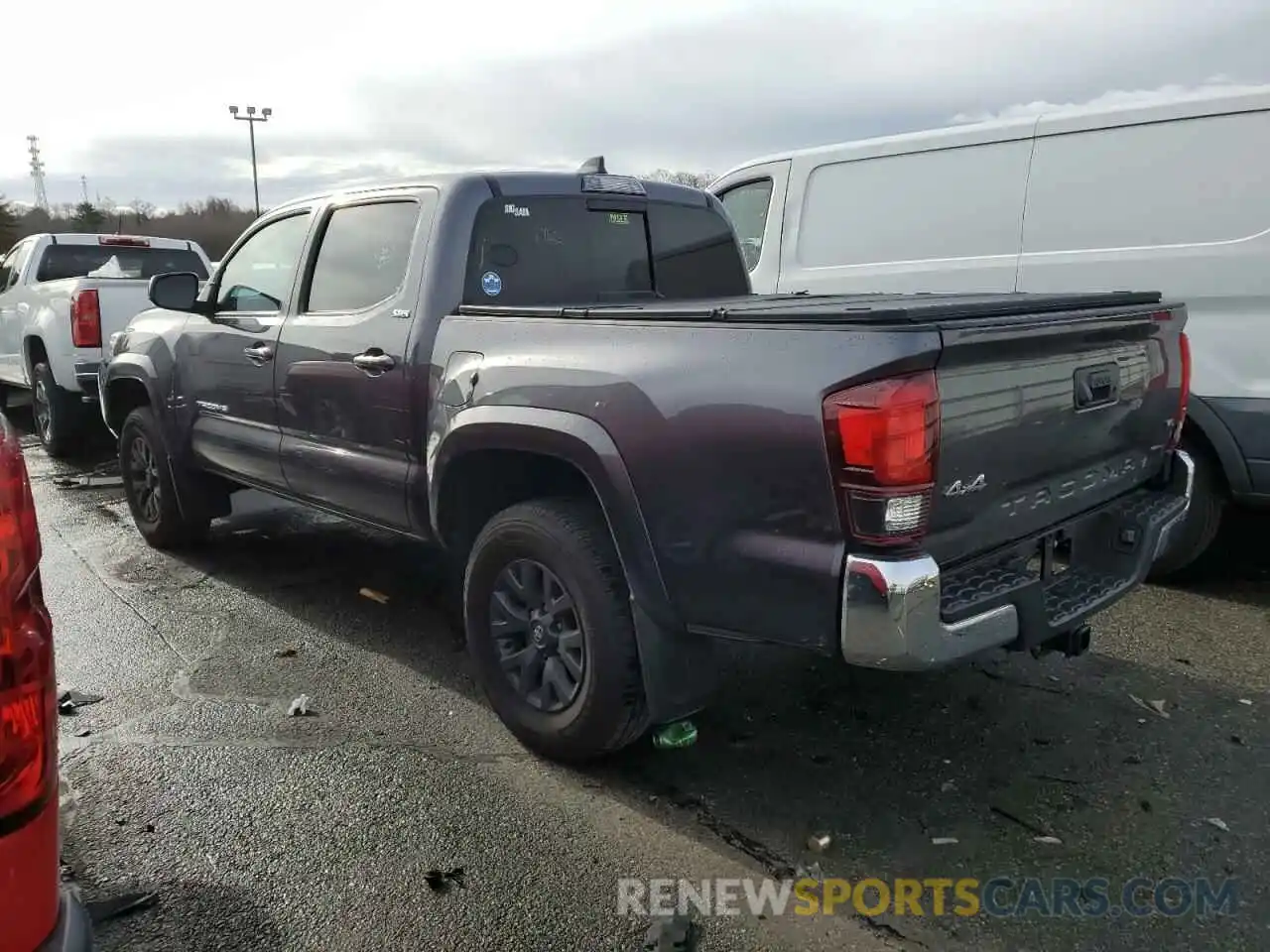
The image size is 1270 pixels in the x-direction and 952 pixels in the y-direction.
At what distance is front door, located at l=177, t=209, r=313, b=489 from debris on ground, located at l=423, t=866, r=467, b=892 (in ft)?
7.81

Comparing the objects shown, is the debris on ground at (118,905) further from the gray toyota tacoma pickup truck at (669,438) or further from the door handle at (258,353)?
the door handle at (258,353)

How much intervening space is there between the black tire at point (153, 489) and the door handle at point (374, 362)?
2.19 meters

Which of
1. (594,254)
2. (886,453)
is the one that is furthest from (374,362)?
(886,453)

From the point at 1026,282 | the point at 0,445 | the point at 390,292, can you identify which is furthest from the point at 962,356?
the point at 1026,282

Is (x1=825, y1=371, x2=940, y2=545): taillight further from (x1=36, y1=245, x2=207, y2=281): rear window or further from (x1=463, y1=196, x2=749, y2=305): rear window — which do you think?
(x1=36, y1=245, x2=207, y2=281): rear window

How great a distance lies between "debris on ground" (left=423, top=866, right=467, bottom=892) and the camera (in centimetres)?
274

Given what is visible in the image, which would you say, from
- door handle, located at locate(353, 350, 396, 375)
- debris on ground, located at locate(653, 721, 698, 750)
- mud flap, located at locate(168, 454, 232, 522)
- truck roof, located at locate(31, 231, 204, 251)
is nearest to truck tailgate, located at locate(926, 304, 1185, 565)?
debris on ground, located at locate(653, 721, 698, 750)

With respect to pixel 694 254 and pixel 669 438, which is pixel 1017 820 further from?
pixel 694 254

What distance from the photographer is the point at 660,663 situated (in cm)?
300

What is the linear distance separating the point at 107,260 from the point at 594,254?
7.62m

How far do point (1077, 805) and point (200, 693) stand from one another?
3.20 m

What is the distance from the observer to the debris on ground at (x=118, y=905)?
263cm

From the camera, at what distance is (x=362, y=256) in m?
4.19

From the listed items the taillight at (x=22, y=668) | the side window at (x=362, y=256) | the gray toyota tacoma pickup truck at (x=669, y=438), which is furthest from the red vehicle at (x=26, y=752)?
the side window at (x=362, y=256)
